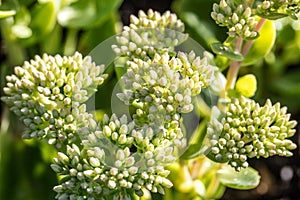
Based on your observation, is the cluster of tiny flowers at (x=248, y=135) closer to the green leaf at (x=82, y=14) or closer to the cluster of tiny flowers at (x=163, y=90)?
the cluster of tiny flowers at (x=163, y=90)

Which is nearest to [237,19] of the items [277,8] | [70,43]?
[277,8]

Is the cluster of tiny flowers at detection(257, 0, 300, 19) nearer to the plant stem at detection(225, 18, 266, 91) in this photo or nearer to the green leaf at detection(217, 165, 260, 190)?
the plant stem at detection(225, 18, 266, 91)

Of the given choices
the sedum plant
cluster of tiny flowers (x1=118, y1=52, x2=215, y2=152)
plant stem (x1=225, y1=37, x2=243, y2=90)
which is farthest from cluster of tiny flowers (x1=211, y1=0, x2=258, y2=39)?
plant stem (x1=225, y1=37, x2=243, y2=90)

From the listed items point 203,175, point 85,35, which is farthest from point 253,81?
point 85,35

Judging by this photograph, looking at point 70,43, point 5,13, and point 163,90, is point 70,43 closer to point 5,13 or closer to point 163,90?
point 5,13

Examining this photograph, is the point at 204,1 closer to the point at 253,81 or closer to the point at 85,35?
the point at 85,35

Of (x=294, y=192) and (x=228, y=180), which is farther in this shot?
(x=294, y=192)
